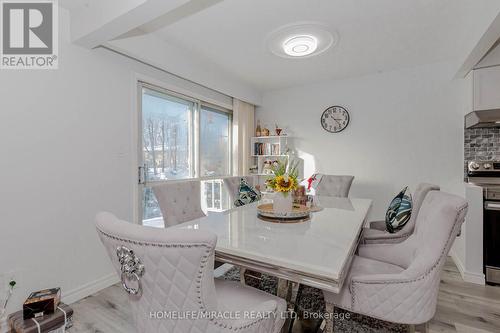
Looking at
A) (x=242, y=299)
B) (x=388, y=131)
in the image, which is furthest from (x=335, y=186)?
(x=242, y=299)

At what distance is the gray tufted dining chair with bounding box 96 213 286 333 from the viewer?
757 mm

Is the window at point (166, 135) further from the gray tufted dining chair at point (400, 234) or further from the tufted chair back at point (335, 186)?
the gray tufted dining chair at point (400, 234)

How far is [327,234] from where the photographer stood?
4.64ft

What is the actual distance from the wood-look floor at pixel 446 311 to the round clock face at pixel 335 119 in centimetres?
237

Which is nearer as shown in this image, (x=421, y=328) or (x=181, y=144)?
(x=421, y=328)

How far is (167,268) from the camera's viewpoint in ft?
2.62

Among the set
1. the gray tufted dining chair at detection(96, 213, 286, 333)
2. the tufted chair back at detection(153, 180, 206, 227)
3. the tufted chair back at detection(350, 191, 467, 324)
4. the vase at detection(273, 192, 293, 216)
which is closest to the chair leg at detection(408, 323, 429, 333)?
the tufted chair back at detection(350, 191, 467, 324)

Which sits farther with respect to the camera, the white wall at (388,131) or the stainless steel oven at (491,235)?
the white wall at (388,131)

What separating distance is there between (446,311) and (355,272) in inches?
44.1

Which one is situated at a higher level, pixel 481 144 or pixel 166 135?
pixel 166 135

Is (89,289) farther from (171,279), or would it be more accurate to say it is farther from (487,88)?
(487,88)

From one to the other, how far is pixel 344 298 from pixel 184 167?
2.69 m

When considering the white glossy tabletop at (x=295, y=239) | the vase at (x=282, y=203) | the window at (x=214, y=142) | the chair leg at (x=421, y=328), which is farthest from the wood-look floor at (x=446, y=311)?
the window at (x=214, y=142)

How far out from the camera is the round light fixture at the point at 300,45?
2.33m
